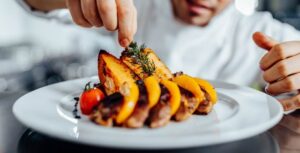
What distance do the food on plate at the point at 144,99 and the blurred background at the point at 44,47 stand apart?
0.30 m

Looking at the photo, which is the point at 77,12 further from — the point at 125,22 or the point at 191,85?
the point at 191,85

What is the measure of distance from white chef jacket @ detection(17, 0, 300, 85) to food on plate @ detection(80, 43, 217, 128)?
95 cm

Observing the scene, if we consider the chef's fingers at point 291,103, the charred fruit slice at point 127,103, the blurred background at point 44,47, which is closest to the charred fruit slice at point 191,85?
the charred fruit slice at point 127,103

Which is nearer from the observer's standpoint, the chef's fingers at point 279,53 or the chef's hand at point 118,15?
the chef's hand at point 118,15

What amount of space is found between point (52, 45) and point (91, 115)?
1740 mm

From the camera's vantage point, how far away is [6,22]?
264cm

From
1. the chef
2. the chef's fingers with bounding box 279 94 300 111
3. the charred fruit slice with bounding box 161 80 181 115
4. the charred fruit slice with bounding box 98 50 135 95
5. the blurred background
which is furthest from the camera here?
the chef

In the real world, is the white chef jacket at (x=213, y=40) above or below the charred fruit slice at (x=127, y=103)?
below

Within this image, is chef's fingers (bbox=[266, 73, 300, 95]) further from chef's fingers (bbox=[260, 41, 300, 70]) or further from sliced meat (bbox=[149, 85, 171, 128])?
sliced meat (bbox=[149, 85, 171, 128])

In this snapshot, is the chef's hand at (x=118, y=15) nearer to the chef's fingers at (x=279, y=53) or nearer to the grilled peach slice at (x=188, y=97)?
the grilled peach slice at (x=188, y=97)

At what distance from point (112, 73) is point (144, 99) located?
0.16m

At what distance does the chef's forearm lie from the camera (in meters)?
1.58

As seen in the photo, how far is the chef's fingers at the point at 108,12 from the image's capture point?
0.74m

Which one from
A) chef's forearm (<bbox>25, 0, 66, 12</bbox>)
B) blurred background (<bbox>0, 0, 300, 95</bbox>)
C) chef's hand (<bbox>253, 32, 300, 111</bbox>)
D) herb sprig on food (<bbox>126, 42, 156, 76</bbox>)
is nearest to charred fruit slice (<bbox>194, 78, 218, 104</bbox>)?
herb sprig on food (<bbox>126, 42, 156, 76</bbox>)
